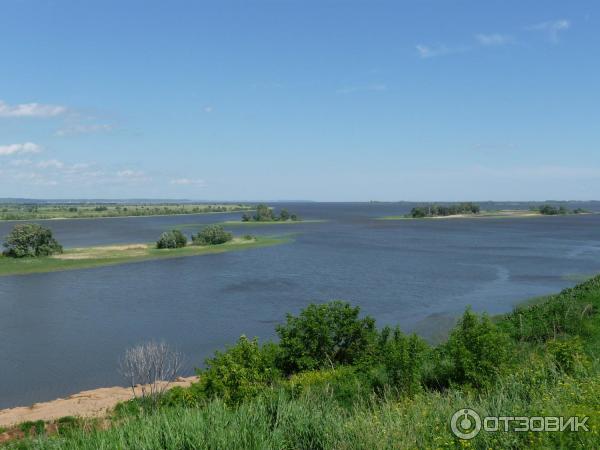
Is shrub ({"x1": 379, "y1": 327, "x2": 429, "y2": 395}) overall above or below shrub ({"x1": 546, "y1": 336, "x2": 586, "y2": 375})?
below

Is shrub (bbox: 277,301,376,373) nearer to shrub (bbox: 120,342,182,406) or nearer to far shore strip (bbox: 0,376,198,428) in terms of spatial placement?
shrub (bbox: 120,342,182,406)

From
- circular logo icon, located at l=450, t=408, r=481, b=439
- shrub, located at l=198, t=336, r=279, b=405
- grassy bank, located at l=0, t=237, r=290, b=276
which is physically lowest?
grassy bank, located at l=0, t=237, r=290, b=276

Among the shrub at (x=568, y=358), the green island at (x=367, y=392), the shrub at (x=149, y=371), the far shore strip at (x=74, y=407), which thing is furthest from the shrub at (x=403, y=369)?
the far shore strip at (x=74, y=407)

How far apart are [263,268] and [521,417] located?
55.6 metres

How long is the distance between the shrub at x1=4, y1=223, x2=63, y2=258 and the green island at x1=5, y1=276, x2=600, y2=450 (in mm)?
57826

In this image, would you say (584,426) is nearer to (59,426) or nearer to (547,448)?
(547,448)

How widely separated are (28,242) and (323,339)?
60.8 m

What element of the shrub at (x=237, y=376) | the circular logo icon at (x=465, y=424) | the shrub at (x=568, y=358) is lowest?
the shrub at (x=237, y=376)

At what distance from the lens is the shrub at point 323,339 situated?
78.4ft

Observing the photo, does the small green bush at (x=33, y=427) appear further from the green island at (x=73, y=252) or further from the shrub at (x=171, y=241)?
the shrub at (x=171, y=241)

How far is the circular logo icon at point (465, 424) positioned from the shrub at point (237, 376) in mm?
8302

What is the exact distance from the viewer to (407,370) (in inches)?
664

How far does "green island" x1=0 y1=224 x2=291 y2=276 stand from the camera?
62969 millimetres

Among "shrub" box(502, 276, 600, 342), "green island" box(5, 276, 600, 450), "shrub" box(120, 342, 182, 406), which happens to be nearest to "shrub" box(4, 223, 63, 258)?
"shrub" box(120, 342, 182, 406)
